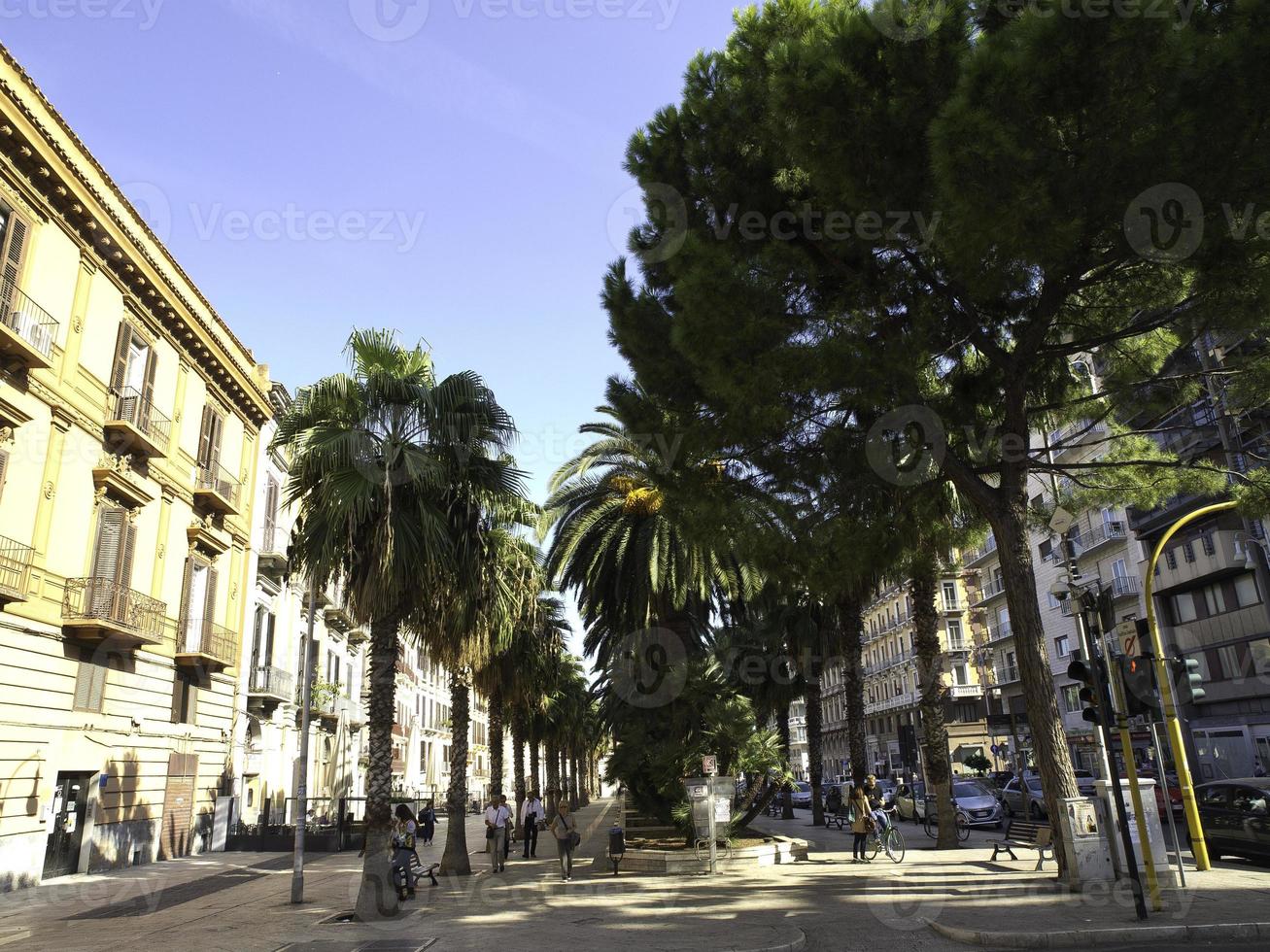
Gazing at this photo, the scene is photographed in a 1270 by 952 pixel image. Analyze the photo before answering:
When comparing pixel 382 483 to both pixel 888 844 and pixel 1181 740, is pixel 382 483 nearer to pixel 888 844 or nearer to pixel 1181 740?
pixel 888 844

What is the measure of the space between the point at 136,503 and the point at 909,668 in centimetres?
6143

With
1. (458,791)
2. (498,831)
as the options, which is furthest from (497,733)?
(458,791)

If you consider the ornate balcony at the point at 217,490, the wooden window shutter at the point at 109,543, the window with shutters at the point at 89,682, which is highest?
the ornate balcony at the point at 217,490

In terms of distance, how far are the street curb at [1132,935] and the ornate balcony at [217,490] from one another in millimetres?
22997

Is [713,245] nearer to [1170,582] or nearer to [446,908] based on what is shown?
[446,908]

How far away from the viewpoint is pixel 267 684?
30469mm

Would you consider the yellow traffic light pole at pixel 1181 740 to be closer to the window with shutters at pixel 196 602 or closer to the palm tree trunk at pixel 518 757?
the palm tree trunk at pixel 518 757

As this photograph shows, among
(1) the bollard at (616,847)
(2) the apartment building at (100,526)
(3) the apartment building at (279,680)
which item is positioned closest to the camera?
(2) the apartment building at (100,526)

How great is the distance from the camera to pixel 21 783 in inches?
680

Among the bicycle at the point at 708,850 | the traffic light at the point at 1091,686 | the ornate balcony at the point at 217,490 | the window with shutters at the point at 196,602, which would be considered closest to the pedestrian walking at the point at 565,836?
the bicycle at the point at 708,850

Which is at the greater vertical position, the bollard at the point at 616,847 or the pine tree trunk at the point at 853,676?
the pine tree trunk at the point at 853,676

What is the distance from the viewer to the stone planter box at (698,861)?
57.8ft

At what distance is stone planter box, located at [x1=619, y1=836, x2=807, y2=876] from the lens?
17.6m

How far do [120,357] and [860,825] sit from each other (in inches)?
800
